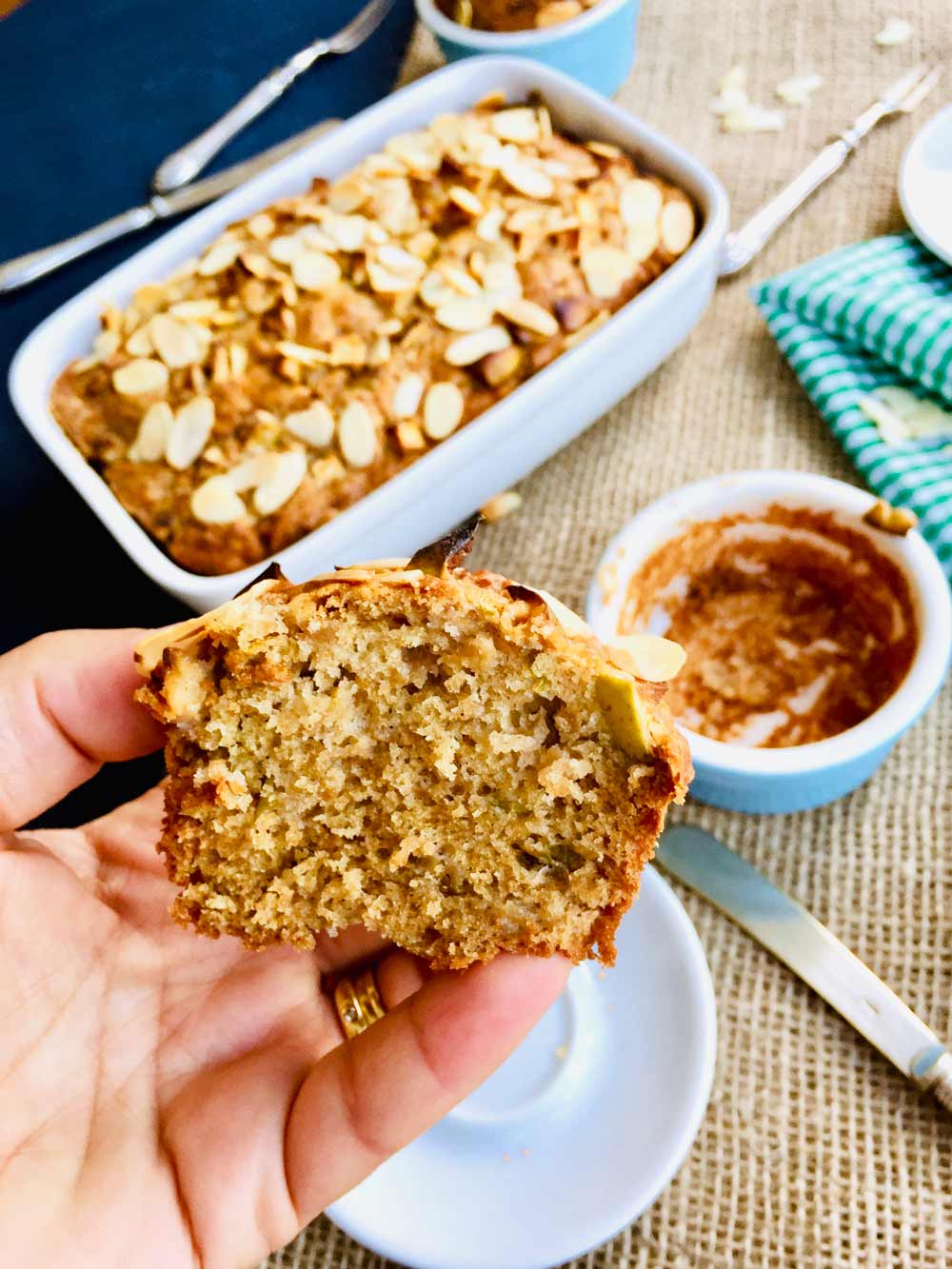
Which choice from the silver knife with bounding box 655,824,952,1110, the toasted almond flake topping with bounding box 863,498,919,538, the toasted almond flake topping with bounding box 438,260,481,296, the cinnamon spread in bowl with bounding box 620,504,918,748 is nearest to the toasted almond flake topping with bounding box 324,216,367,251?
the toasted almond flake topping with bounding box 438,260,481,296

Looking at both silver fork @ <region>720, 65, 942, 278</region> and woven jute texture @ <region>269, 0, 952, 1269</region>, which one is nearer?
woven jute texture @ <region>269, 0, 952, 1269</region>

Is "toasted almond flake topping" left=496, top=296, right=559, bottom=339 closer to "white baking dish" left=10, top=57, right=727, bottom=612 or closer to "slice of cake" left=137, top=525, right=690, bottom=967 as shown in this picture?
"white baking dish" left=10, top=57, right=727, bottom=612

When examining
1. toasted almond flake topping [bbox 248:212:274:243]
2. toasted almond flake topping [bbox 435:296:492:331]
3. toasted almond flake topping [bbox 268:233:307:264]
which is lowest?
toasted almond flake topping [bbox 435:296:492:331]

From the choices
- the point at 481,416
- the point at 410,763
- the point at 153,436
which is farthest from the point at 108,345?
the point at 410,763

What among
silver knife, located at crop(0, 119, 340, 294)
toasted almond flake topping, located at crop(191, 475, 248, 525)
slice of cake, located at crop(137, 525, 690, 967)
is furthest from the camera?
silver knife, located at crop(0, 119, 340, 294)

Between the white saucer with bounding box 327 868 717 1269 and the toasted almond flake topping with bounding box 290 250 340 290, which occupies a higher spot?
the toasted almond flake topping with bounding box 290 250 340 290

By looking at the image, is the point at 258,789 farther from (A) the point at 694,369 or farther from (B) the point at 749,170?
(B) the point at 749,170

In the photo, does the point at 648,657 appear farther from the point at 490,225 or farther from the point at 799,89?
the point at 799,89
